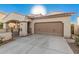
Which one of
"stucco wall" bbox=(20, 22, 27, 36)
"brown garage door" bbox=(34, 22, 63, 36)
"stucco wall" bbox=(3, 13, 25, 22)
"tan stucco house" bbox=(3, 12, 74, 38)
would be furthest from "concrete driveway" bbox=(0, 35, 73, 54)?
"stucco wall" bbox=(3, 13, 25, 22)

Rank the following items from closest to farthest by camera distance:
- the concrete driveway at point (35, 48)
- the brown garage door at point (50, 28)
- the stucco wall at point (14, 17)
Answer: the concrete driveway at point (35, 48)
the brown garage door at point (50, 28)
the stucco wall at point (14, 17)

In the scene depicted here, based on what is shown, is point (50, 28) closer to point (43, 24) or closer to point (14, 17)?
point (43, 24)

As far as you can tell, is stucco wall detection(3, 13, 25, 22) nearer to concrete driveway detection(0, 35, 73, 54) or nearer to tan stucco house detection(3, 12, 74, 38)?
tan stucco house detection(3, 12, 74, 38)

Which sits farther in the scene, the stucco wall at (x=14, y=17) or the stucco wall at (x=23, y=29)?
the stucco wall at (x=14, y=17)

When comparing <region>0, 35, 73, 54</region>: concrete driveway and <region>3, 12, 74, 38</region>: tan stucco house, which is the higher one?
<region>3, 12, 74, 38</region>: tan stucco house

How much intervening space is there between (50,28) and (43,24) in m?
1.43

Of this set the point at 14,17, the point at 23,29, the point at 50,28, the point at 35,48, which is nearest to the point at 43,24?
the point at 50,28

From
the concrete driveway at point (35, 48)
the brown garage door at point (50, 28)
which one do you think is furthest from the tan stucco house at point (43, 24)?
the concrete driveway at point (35, 48)

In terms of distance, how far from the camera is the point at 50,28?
1527 centimetres

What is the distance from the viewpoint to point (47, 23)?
15.6 meters

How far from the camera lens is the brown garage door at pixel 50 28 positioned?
47.1 ft

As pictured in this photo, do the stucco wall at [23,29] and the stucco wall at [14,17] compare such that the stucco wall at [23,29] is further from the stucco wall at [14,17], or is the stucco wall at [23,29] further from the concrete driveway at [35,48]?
the concrete driveway at [35,48]

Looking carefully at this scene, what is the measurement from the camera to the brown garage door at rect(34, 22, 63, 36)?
14.3 m
